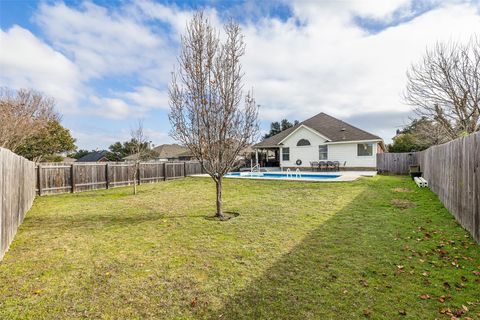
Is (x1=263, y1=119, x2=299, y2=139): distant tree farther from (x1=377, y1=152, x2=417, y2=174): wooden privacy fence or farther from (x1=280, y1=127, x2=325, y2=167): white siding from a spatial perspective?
(x1=377, y1=152, x2=417, y2=174): wooden privacy fence

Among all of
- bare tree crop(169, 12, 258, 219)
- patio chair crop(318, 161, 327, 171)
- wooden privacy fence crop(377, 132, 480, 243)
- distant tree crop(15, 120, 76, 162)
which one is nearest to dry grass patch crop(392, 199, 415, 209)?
wooden privacy fence crop(377, 132, 480, 243)

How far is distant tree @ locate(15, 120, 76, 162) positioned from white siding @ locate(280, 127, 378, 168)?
23.7m

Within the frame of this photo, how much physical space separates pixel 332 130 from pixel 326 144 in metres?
1.99

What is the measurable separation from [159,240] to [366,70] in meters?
15.4

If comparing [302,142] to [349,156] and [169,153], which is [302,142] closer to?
[349,156]

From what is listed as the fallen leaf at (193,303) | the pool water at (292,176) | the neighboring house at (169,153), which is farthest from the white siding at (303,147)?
the fallen leaf at (193,303)

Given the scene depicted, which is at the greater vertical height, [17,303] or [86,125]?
[86,125]

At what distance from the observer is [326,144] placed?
2367 cm

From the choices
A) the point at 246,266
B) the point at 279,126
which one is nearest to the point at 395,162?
the point at 246,266

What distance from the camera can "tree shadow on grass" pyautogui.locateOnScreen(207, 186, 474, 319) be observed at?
280cm

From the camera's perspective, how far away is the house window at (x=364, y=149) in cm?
2183

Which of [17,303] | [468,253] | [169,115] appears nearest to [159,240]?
[17,303]

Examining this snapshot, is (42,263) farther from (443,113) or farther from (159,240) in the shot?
(443,113)

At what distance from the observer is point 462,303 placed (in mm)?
2916
